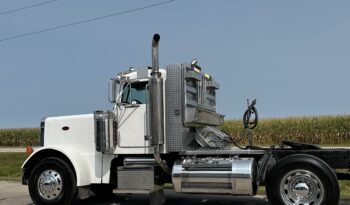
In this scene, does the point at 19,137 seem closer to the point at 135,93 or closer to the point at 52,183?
the point at 52,183

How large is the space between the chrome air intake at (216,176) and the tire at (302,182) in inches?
16.1

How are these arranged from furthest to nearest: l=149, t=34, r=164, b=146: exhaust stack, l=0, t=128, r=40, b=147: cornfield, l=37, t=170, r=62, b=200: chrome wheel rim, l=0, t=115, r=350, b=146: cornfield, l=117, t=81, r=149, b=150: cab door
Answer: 1. l=0, t=128, r=40, b=147: cornfield
2. l=0, t=115, r=350, b=146: cornfield
3. l=37, t=170, r=62, b=200: chrome wheel rim
4. l=117, t=81, r=149, b=150: cab door
5. l=149, t=34, r=164, b=146: exhaust stack

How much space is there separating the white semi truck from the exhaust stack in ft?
0.06

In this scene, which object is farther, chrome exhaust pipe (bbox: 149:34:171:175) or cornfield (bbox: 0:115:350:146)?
cornfield (bbox: 0:115:350:146)

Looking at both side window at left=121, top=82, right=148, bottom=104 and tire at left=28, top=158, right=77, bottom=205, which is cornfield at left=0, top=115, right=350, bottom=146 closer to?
side window at left=121, top=82, right=148, bottom=104

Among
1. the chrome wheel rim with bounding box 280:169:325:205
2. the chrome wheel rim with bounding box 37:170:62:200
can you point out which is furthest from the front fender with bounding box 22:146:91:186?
the chrome wheel rim with bounding box 280:169:325:205

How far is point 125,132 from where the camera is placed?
10.0 metres

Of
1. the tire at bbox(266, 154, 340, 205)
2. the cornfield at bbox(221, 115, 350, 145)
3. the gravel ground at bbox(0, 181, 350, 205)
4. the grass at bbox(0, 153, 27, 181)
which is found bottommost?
the gravel ground at bbox(0, 181, 350, 205)

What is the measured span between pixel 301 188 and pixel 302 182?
0.34 feet

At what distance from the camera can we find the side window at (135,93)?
10.0 m

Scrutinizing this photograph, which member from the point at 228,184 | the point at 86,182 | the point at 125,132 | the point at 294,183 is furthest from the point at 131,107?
the point at 294,183

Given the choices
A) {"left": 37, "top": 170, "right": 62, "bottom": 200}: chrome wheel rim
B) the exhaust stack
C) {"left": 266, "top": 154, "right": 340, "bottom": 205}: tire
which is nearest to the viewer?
{"left": 266, "top": 154, "right": 340, "bottom": 205}: tire

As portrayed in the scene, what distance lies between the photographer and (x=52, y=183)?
10.1 metres

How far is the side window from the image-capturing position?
1005cm
